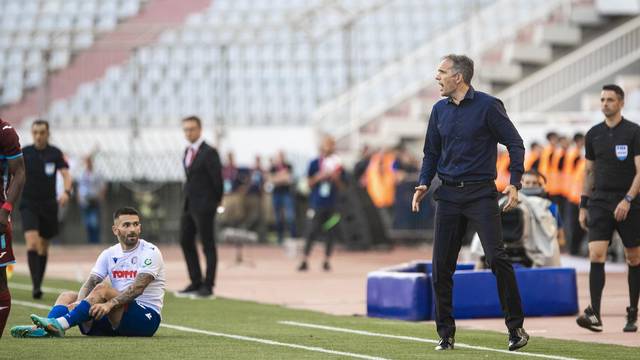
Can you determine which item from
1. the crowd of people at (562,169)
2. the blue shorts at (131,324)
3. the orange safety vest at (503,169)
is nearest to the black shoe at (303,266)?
the crowd of people at (562,169)

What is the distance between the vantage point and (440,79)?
11.3 metres

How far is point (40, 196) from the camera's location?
17047 millimetres

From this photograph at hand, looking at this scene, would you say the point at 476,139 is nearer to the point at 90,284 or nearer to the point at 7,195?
the point at 90,284

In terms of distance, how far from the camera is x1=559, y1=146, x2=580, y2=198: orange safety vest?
2525cm

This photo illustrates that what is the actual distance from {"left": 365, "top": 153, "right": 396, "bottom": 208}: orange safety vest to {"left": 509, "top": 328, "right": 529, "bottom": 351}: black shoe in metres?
19.1

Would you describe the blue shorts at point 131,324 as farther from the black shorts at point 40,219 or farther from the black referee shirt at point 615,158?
the black shorts at point 40,219

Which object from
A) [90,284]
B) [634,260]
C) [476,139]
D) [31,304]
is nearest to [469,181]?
[476,139]

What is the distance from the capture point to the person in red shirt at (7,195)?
33.6 ft

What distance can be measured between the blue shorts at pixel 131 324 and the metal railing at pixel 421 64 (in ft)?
69.1

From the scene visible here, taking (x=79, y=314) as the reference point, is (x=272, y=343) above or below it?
below

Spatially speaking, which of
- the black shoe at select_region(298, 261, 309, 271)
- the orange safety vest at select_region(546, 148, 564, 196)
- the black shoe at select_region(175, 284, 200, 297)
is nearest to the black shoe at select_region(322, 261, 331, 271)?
the black shoe at select_region(298, 261, 309, 271)

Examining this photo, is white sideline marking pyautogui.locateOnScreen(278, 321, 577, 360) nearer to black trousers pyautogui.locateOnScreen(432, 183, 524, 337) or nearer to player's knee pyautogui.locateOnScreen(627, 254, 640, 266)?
black trousers pyautogui.locateOnScreen(432, 183, 524, 337)

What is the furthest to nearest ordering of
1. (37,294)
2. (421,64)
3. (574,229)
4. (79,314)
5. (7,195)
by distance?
(421,64), (574,229), (37,294), (79,314), (7,195)

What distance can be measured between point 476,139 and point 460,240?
2.64 ft
